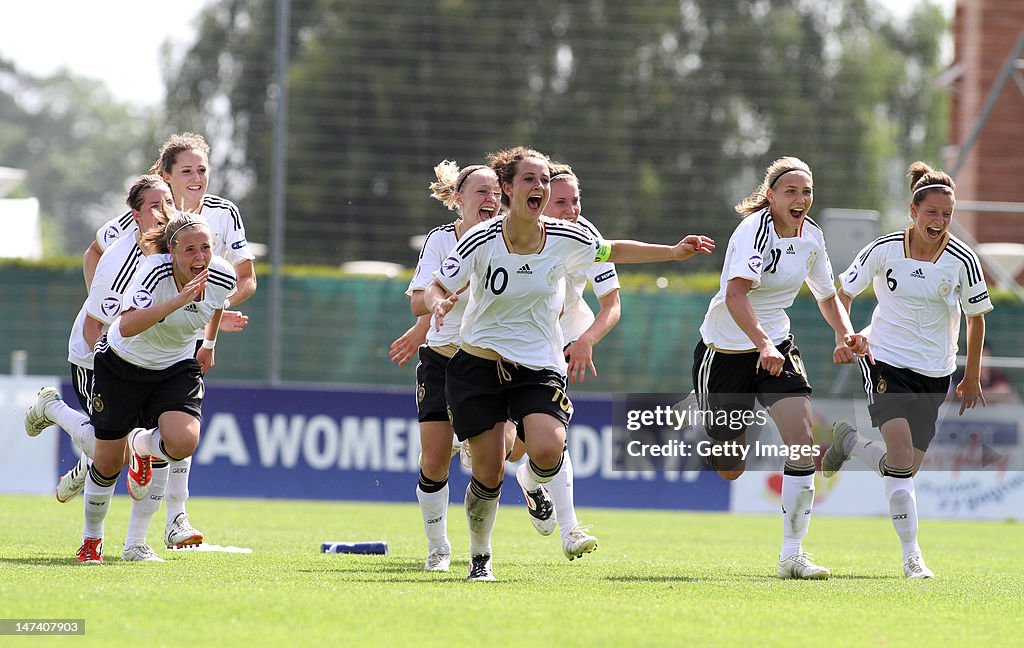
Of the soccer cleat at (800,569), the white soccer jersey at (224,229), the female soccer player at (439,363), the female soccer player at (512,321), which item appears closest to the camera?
the female soccer player at (512,321)

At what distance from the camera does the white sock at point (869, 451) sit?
30.8 feet

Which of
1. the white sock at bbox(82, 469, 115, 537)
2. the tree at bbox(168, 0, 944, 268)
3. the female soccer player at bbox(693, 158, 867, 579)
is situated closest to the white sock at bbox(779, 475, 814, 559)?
the female soccer player at bbox(693, 158, 867, 579)

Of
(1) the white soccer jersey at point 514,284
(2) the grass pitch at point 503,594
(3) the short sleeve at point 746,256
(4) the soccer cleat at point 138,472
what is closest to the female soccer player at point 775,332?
(3) the short sleeve at point 746,256

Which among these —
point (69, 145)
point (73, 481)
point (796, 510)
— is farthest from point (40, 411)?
point (69, 145)

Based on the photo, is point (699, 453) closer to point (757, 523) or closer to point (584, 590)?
point (757, 523)

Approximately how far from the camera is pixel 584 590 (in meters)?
7.68

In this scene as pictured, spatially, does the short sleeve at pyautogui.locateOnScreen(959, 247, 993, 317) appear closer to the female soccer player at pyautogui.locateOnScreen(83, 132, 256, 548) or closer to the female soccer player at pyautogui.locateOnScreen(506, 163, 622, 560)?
the female soccer player at pyautogui.locateOnScreen(506, 163, 622, 560)

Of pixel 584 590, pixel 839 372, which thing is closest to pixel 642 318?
pixel 839 372

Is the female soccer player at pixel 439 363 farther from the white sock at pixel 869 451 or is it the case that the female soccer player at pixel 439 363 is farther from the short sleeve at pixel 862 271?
the white sock at pixel 869 451

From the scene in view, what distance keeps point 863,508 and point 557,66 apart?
15.2m

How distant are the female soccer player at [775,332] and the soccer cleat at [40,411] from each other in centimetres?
410

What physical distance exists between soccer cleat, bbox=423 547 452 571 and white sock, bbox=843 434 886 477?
2753 millimetres

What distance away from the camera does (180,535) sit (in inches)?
373

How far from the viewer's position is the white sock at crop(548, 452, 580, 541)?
8797mm
